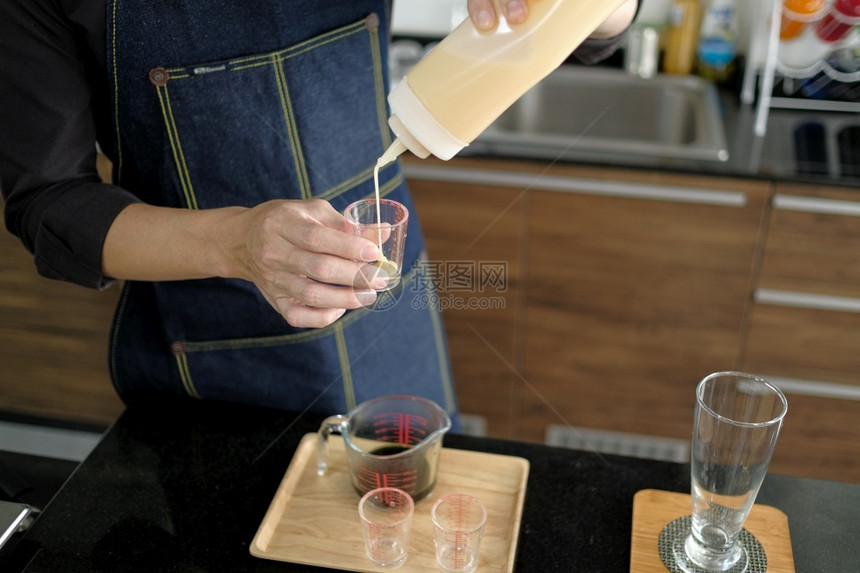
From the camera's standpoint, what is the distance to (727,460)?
32.1 inches

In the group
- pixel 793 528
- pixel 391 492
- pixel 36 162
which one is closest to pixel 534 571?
pixel 391 492

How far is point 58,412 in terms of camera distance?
216cm

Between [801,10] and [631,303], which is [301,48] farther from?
[801,10]

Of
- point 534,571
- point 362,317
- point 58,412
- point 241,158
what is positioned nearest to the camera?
point 534,571

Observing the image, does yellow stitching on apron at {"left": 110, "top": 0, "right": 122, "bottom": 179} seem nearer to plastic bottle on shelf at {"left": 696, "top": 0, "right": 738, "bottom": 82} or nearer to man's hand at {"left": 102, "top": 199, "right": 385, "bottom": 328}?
man's hand at {"left": 102, "top": 199, "right": 385, "bottom": 328}

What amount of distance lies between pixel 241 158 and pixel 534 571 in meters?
0.61

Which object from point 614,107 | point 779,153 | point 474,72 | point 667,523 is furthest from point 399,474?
point 614,107

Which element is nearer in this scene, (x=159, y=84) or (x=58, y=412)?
(x=159, y=84)

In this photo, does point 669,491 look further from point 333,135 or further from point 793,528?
point 333,135

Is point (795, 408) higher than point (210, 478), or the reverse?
point (210, 478)

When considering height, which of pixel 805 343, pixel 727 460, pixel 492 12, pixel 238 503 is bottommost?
pixel 805 343

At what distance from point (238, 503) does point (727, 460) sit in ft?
1.72

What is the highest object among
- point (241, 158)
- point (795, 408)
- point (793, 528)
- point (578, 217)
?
point (241, 158)

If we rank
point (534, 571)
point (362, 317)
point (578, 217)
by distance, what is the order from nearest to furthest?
1. point (534, 571)
2. point (362, 317)
3. point (578, 217)
